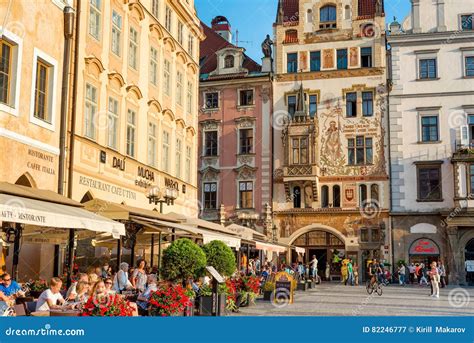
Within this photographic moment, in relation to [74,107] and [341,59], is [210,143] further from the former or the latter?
[74,107]

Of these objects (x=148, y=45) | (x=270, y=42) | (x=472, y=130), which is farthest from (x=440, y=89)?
→ (x=148, y=45)

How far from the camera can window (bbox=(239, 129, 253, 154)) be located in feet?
142

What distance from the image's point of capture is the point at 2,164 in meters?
15.4

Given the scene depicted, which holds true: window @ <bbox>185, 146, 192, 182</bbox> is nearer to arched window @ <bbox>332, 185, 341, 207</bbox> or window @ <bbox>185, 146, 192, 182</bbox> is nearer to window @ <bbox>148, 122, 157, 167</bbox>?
window @ <bbox>148, 122, 157, 167</bbox>

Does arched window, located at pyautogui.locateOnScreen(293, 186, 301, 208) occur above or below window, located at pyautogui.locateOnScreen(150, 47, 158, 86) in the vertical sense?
below

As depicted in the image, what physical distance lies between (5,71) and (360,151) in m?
29.0

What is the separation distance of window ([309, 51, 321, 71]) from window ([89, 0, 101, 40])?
938 inches

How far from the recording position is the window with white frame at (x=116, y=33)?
2218 cm

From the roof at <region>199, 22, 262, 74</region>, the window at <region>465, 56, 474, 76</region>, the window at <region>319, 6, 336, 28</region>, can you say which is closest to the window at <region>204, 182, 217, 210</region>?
the roof at <region>199, 22, 262, 74</region>

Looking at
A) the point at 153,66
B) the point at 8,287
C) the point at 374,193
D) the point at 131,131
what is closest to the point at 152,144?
the point at 131,131

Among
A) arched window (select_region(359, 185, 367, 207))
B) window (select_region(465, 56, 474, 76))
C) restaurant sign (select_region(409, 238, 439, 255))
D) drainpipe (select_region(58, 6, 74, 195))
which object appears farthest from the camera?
arched window (select_region(359, 185, 367, 207))

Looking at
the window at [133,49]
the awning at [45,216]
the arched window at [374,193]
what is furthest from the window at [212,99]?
the awning at [45,216]

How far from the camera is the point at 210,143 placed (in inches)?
1741

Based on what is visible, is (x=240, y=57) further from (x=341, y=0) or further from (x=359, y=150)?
(x=359, y=150)
